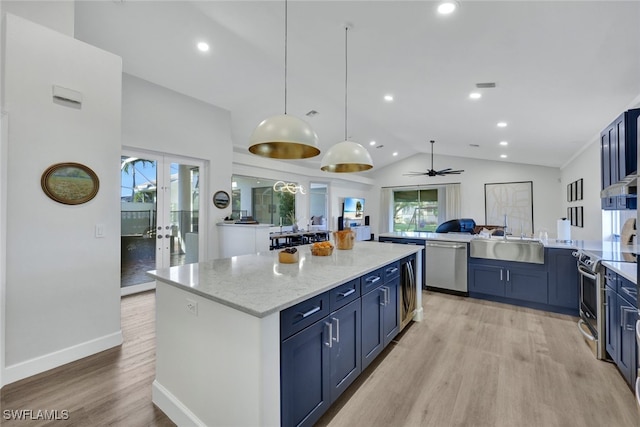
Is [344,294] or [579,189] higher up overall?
[579,189]

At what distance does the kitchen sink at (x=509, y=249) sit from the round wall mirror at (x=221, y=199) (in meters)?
4.22

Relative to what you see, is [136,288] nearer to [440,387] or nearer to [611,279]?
[440,387]

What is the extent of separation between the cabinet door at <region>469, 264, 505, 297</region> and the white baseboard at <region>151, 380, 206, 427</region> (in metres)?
Result: 3.89

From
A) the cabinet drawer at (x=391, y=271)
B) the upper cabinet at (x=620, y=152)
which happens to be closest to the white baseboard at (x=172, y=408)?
the cabinet drawer at (x=391, y=271)

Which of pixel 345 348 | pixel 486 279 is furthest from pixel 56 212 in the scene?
pixel 486 279

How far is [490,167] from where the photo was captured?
28.5 feet

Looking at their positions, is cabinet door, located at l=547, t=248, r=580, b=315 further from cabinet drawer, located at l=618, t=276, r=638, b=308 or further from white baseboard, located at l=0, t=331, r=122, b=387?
white baseboard, located at l=0, t=331, r=122, b=387

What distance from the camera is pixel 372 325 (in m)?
2.21

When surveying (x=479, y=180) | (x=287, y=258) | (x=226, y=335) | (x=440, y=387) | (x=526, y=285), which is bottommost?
(x=440, y=387)

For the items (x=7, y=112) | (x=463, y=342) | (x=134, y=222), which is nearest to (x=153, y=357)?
(x=7, y=112)

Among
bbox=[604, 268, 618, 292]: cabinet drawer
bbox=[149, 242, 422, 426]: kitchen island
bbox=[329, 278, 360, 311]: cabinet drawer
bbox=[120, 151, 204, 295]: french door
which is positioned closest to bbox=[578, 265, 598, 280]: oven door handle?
bbox=[604, 268, 618, 292]: cabinet drawer

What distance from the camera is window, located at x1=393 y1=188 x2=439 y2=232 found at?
986 centimetres

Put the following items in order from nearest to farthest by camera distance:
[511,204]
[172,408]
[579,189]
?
[172,408] → [579,189] → [511,204]

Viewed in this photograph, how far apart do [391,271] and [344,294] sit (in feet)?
2.91
